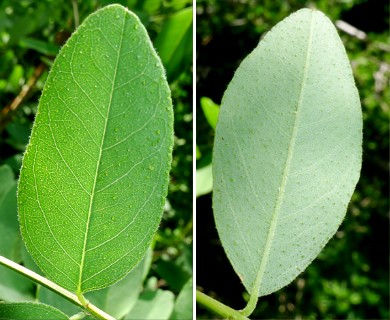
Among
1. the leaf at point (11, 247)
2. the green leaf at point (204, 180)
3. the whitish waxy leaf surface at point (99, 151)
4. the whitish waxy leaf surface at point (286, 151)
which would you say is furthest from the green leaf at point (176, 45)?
Answer: the whitish waxy leaf surface at point (99, 151)

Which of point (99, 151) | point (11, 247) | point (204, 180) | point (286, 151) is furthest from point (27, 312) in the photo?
point (204, 180)

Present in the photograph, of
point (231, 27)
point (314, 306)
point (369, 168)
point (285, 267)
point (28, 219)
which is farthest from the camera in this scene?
point (369, 168)

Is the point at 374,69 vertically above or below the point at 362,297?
above

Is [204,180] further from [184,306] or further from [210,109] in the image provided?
[184,306]

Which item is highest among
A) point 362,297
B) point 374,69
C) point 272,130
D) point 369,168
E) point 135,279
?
point 272,130

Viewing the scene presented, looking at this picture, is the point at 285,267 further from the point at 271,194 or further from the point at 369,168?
the point at 369,168

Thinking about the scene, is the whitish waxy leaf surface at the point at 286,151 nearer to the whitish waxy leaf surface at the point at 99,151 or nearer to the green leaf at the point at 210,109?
the whitish waxy leaf surface at the point at 99,151

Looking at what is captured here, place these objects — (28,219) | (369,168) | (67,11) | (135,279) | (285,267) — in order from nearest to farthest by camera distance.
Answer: (28,219) → (285,267) → (135,279) → (67,11) → (369,168)

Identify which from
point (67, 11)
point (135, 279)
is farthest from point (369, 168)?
point (135, 279)
